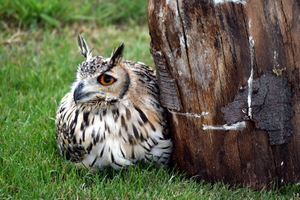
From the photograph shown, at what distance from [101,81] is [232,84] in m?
1.00

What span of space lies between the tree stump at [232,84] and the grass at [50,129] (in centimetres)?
23

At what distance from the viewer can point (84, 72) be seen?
3537 millimetres

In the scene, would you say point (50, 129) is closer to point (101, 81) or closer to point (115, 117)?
point (115, 117)

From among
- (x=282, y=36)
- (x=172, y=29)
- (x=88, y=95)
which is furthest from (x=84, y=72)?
(x=282, y=36)

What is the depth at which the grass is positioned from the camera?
353 centimetres

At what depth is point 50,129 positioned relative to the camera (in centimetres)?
447

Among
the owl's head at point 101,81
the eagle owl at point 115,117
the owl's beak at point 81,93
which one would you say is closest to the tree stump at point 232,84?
the eagle owl at point 115,117

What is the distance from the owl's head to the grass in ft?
2.09

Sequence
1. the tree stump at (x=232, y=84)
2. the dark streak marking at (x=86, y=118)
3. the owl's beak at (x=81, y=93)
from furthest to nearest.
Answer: the dark streak marking at (x=86, y=118) < the owl's beak at (x=81, y=93) < the tree stump at (x=232, y=84)

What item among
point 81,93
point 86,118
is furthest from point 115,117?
point 81,93

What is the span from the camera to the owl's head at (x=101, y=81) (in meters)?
3.50

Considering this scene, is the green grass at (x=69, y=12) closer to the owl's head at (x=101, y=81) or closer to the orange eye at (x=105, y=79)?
the owl's head at (x=101, y=81)

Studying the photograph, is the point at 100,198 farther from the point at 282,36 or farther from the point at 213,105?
the point at 282,36

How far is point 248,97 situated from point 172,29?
2.49 feet
